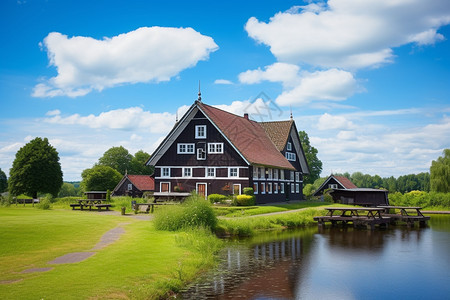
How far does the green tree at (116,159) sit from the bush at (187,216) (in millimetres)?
72399

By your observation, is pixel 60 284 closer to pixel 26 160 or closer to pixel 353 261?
pixel 353 261

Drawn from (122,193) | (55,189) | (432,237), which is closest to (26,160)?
(55,189)

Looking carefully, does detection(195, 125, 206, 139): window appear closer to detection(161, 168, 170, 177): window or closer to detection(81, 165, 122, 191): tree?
detection(161, 168, 170, 177): window

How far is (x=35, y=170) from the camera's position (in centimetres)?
6294

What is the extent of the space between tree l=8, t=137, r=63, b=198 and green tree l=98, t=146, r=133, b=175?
26.5 meters

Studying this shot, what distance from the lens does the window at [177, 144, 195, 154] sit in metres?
42.2

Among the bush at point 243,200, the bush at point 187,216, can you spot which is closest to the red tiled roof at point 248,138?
the bush at point 243,200

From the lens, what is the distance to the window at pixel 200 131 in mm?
41500

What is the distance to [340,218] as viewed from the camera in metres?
31.5

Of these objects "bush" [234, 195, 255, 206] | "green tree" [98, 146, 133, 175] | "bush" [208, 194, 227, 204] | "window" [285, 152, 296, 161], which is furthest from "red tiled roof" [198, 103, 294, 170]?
"green tree" [98, 146, 133, 175]

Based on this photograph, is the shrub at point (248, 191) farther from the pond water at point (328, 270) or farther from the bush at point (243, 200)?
the pond water at point (328, 270)

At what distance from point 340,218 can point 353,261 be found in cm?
1433

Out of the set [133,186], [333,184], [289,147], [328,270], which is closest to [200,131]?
[289,147]

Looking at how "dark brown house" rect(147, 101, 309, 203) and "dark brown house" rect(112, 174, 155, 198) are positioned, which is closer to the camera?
"dark brown house" rect(147, 101, 309, 203)
